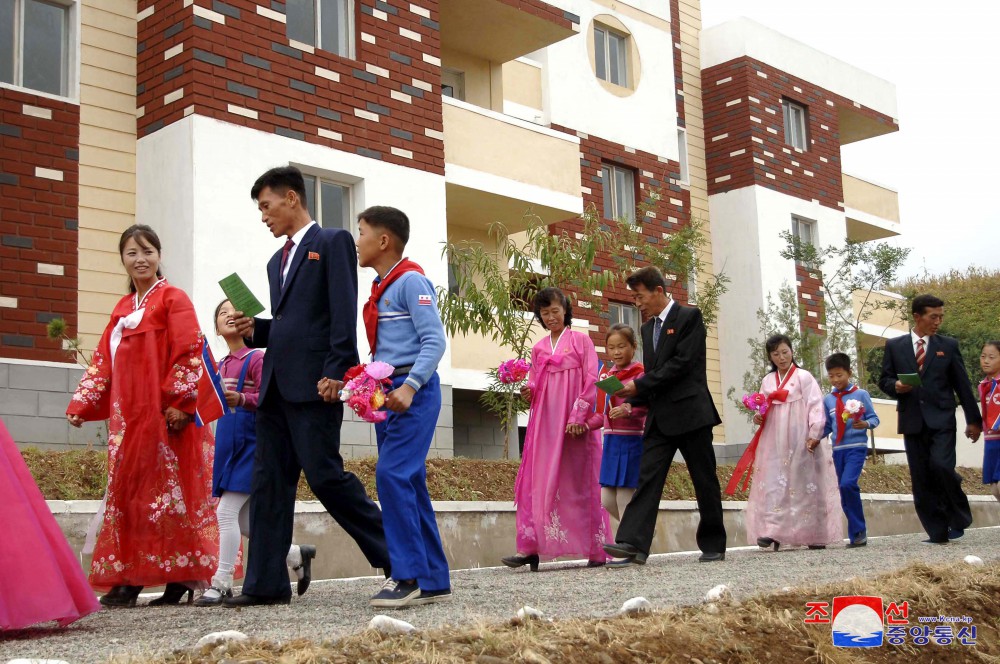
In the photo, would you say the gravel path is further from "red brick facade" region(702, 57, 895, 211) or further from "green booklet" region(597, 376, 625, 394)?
"red brick facade" region(702, 57, 895, 211)

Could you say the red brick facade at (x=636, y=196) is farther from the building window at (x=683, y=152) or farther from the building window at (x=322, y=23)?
the building window at (x=322, y=23)

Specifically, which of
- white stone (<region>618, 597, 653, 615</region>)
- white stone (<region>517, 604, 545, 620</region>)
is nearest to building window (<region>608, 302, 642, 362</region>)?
white stone (<region>618, 597, 653, 615</region>)

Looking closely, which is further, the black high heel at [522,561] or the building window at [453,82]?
the building window at [453,82]

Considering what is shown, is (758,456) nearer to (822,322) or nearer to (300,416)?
(300,416)

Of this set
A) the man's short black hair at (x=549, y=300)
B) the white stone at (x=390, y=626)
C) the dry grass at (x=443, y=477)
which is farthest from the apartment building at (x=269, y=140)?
the white stone at (x=390, y=626)

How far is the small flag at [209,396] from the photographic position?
22.6ft

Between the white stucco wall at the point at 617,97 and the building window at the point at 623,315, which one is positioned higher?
the white stucco wall at the point at 617,97

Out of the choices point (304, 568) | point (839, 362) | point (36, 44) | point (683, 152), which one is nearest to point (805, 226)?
point (683, 152)

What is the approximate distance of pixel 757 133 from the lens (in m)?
27.2

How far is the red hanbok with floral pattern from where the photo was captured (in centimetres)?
Result: 681

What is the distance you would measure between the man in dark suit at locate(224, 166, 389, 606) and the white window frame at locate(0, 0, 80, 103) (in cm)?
863


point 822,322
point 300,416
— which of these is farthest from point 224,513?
point 822,322

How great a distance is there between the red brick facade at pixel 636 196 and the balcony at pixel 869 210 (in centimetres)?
563

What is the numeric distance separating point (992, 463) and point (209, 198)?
29.0 feet
